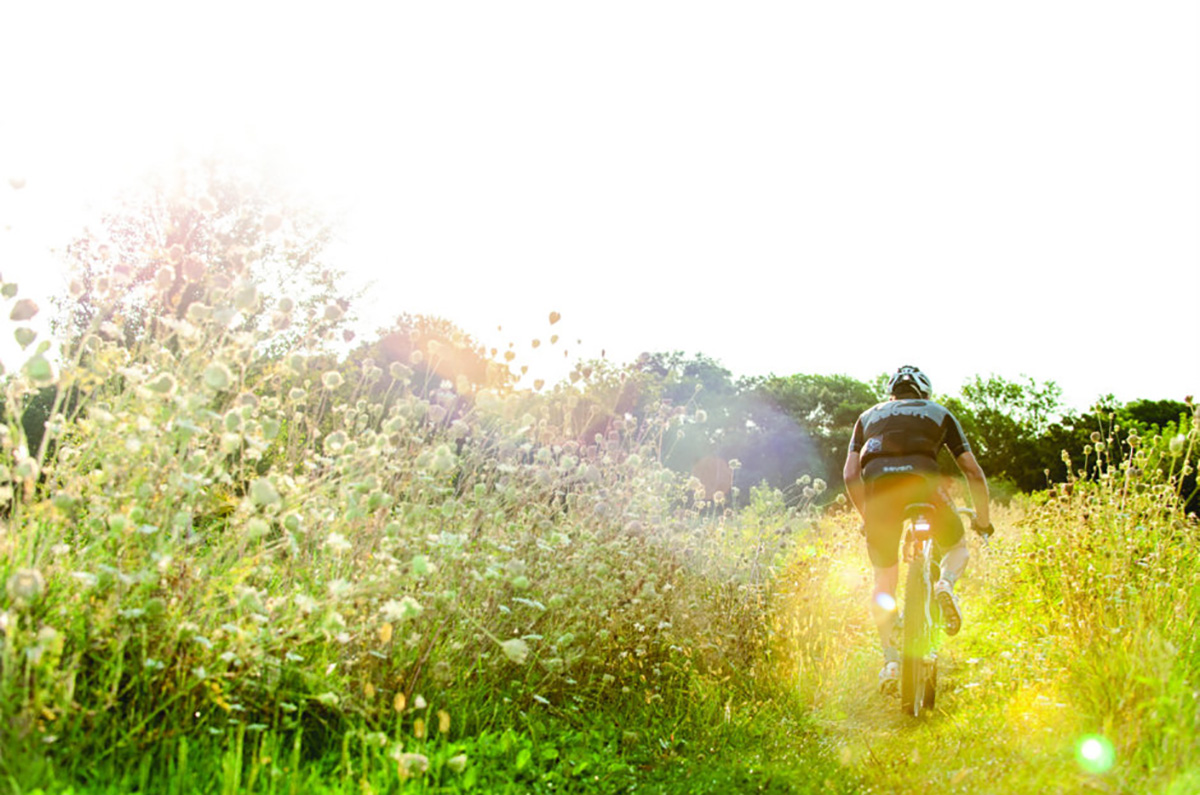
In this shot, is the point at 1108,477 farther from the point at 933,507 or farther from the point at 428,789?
the point at 428,789

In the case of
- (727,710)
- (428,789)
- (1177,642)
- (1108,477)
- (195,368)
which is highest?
(1108,477)

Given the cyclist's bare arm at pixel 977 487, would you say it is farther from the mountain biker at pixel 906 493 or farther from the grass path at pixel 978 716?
the grass path at pixel 978 716

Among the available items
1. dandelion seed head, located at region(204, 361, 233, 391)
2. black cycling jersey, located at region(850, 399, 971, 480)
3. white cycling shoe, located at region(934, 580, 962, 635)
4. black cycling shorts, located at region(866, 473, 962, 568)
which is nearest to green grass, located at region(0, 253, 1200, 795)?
dandelion seed head, located at region(204, 361, 233, 391)

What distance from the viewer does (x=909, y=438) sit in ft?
15.2

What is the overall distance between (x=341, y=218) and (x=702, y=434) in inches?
429

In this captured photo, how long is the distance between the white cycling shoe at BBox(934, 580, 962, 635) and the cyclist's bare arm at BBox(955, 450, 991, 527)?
1.29 feet

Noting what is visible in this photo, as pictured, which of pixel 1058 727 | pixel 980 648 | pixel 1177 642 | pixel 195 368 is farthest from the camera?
pixel 980 648

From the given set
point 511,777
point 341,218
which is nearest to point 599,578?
point 511,777

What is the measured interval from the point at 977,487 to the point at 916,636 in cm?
90

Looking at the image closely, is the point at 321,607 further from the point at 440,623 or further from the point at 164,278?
the point at 164,278

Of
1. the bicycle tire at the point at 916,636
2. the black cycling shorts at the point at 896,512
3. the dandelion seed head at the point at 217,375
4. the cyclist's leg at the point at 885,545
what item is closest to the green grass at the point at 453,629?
the dandelion seed head at the point at 217,375

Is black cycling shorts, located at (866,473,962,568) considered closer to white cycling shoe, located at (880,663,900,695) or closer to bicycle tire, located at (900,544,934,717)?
bicycle tire, located at (900,544,934,717)

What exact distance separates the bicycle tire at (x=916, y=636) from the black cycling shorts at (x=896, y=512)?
0.27m

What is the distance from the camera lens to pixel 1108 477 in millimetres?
5266
